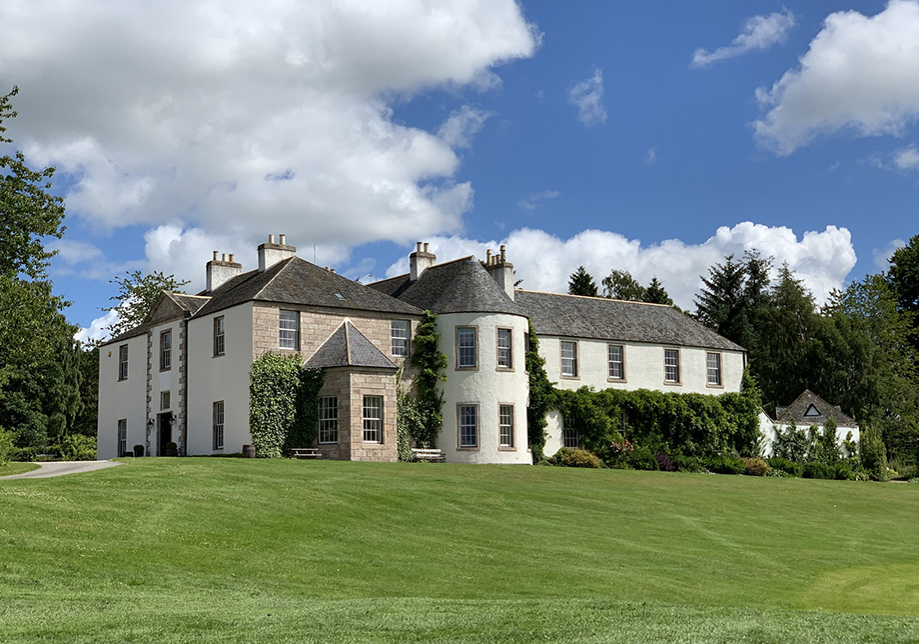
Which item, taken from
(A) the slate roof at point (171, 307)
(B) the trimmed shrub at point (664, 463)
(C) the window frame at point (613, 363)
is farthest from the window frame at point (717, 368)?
(A) the slate roof at point (171, 307)

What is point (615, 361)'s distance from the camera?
4741 cm

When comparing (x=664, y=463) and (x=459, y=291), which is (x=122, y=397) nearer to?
(x=459, y=291)

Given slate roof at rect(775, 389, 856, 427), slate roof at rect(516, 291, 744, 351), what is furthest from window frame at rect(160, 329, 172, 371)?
slate roof at rect(775, 389, 856, 427)

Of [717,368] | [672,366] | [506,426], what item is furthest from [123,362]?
[717,368]

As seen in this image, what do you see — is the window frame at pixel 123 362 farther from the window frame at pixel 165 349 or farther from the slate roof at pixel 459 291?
the slate roof at pixel 459 291

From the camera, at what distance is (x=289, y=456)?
37.2m

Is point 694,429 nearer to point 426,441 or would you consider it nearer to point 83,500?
point 426,441

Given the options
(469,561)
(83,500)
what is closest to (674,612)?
(469,561)

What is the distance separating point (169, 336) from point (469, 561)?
29014mm

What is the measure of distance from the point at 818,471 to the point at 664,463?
28.0 feet

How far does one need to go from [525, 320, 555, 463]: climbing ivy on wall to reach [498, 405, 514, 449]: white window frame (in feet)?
7.03

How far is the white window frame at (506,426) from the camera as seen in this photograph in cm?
4053

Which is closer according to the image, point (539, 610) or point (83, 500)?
point (539, 610)

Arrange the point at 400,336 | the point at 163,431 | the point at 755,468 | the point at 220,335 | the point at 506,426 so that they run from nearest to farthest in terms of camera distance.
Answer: the point at 220,335 → the point at 506,426 → the point at 400,336 → the point at 163,431 → the point at 755,468
